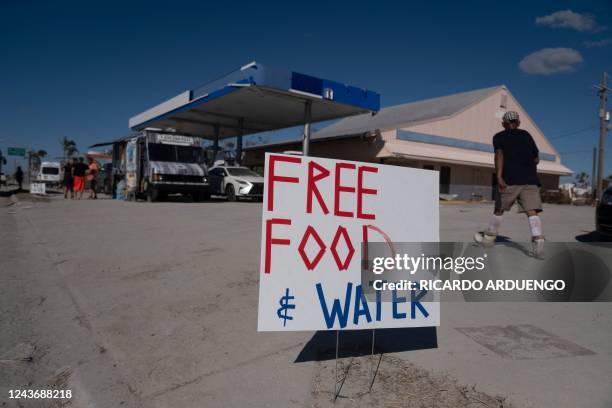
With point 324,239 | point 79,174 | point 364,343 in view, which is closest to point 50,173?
point 79,174

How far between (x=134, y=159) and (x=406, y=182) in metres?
16.3

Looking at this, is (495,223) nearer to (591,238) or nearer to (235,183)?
(591,238)

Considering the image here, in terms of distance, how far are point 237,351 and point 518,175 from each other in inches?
170

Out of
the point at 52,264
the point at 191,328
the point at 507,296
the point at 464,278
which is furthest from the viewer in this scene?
the point at 52,264

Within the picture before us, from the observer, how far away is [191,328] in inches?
136

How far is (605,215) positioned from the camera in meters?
7.01

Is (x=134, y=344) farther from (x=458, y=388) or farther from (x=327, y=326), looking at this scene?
(x=458, y=388)

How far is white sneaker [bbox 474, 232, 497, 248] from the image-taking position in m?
5.82

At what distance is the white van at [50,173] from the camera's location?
36.8 meters

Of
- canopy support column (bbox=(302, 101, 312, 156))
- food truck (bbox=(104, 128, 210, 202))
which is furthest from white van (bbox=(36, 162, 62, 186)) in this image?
canopy support column (bbox=(302, 101, 312, 156))

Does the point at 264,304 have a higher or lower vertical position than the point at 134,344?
higher

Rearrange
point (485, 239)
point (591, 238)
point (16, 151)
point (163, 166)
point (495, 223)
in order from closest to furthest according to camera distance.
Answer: point (495, 223) < point (485, 239) < point (591, 238) < point (163, 166) < point (16, 151)

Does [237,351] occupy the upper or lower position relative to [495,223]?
lower

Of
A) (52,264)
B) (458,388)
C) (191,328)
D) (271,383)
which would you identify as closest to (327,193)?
(271,383)
